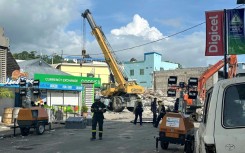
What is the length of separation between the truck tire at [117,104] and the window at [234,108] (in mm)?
36679

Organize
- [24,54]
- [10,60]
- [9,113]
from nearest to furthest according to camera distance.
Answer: [9,113]
[10,60]
[24,54]

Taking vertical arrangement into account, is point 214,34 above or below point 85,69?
below

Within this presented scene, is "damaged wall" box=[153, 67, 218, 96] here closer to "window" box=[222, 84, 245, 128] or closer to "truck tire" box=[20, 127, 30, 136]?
"truck tire" box=[20, 127, 30, 136]

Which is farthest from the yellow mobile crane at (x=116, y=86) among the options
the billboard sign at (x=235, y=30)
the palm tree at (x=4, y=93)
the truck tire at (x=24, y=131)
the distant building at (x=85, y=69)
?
the billboard sign at (x=235, y=30)

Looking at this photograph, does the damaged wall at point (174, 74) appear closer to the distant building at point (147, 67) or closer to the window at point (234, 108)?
the distant building at point (147, 67)

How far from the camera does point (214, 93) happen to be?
4113mm

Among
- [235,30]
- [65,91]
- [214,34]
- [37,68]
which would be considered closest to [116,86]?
[65,91]

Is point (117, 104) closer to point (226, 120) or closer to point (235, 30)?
point (235, 30)

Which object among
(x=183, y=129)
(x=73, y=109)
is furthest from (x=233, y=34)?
(x=73, y=109)

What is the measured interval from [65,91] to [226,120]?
33067mm

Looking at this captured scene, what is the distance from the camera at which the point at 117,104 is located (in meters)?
41.0

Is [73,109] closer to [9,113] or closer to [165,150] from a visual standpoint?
[9,113]

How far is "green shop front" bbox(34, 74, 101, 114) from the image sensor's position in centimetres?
3429

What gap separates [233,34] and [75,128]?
50.7ft
